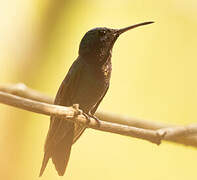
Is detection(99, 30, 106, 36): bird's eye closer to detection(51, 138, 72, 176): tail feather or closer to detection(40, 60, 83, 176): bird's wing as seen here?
detection(40, 60, 83, 176): bird's wing

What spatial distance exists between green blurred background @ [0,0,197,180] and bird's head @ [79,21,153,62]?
0.16 meters

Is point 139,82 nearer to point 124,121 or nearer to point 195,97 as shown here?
point 124,121

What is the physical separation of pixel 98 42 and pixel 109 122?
44 cm

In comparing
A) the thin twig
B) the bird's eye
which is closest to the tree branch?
the thin twig

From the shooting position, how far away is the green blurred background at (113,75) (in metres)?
1.81

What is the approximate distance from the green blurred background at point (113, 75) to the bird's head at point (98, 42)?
6.4 inches

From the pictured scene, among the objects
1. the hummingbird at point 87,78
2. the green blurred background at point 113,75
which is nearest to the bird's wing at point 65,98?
the hummingbird at point 87,78

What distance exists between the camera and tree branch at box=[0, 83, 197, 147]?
1234mm

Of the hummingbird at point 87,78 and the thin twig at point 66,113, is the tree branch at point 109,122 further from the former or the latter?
the hummingbird at point 87,78

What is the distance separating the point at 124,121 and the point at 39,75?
2.25 ft

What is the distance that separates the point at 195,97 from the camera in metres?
2.34

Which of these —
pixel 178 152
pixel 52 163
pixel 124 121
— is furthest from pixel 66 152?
pixel 178 152

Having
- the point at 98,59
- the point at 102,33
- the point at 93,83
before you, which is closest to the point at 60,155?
the point at 93,83

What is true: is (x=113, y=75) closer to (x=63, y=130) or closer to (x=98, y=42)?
(x=98, y=42)
